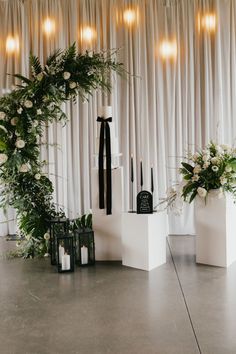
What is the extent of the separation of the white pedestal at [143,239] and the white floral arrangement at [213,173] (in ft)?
1.45

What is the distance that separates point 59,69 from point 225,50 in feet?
7.72

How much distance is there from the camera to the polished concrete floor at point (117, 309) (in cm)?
245

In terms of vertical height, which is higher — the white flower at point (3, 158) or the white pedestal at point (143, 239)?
the white flower at point (3, 158)

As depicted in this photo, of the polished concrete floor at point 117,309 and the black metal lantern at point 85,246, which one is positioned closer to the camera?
the polished concrete floor at point 117,309

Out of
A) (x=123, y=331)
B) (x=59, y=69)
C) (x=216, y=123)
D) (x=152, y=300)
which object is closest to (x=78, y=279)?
(x=152, y=300)

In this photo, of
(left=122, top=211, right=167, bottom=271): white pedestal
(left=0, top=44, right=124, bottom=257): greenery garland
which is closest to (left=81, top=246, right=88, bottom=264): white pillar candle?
(left=122, top=211, right=167, bottom=271): white pedestal

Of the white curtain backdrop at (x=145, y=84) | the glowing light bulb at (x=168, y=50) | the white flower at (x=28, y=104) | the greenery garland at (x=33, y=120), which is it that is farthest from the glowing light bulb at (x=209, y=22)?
the white flower at (x=28, y=104)

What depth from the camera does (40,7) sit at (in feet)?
18.5

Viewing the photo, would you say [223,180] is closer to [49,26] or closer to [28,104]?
[28,104]

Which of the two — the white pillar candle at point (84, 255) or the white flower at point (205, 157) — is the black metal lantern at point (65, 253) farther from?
the white flower at point (205, 157)

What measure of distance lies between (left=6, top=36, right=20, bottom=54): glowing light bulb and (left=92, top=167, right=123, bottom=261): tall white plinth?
8.14 ft

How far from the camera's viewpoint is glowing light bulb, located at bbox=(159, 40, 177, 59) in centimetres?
543

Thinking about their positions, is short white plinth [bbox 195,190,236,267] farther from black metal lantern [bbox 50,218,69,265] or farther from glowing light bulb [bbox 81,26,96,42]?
glowing light bulb [bbox 81,26,96,42]

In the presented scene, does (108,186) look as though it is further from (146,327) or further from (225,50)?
(225,50)
